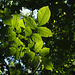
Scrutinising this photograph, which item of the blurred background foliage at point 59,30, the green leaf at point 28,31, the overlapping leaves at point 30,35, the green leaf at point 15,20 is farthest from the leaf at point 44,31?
the blurred background foliage at point 59,30

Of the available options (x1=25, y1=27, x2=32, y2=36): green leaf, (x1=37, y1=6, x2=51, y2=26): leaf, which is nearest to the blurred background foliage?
(x1=25, y1=27, x2=32, y2=36): green leaf

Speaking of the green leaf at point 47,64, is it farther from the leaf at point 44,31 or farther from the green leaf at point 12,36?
the green leaf at point 12,36

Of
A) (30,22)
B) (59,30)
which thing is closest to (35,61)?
(30,22)

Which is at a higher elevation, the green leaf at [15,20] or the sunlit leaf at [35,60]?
the green leaf at [15,20]

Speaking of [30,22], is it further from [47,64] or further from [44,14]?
[47,64]

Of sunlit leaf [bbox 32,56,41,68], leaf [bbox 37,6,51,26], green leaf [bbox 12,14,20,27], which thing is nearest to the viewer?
leaf [bbox 37,6,51,26]

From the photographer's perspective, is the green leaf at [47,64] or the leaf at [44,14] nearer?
the leaf at [44,14]

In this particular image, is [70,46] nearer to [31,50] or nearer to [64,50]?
[64,50]

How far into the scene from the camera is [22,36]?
1.29 metres

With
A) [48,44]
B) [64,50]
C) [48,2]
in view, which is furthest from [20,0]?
[64,50]

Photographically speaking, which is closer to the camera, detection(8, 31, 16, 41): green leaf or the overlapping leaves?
the overlapping leaves

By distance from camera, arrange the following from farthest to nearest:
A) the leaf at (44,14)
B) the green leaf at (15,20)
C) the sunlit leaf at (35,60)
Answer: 1. the sunlit leaf at (35,60)
2. the green leaf at (15,20)
3. the leaf at (44,14)

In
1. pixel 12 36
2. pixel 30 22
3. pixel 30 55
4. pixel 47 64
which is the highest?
pixel 30 22

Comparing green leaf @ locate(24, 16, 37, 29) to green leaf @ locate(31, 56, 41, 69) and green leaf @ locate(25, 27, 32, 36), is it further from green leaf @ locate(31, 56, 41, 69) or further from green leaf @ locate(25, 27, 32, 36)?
green leaf @ locate(31, 56, 41, 69)
